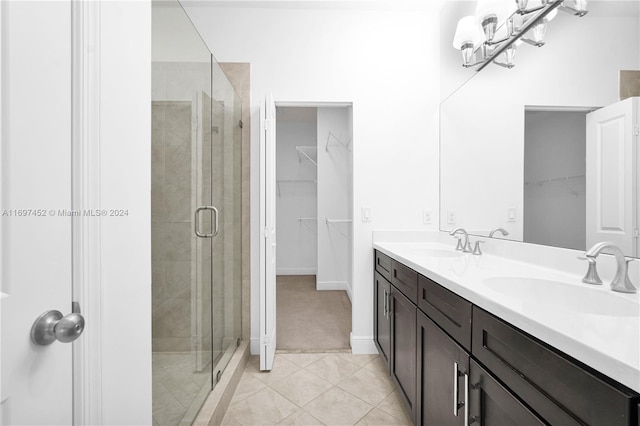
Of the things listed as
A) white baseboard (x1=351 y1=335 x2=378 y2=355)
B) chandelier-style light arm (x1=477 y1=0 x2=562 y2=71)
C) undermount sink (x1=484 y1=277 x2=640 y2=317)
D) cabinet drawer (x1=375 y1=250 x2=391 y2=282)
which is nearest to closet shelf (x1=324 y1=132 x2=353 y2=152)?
cabinet drawer (x1=375 y1=250 x2=391 y2=282)

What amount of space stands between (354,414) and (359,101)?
6.90ft

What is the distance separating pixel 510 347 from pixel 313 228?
13.1ft

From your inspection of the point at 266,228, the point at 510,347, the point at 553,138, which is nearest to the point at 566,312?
the point at 510,347

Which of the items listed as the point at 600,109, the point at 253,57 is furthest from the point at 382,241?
the point at 253,57

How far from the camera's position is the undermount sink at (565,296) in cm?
86

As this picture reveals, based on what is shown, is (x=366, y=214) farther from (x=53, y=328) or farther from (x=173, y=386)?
(x=53, y=328)

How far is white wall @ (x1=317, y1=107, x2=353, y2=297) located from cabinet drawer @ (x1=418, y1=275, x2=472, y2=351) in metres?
2.52

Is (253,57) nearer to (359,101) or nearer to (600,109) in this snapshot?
(359,101)

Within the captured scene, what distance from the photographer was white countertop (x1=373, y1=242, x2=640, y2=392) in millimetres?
533

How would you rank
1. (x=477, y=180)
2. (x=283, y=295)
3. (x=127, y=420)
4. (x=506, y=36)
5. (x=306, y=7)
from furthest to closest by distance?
(x=283, y=295) < (x=306, y=7) < (x=477, y=180) < (x=506, y=36) < (x=127, y=420)

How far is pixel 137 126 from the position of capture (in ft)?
2.63

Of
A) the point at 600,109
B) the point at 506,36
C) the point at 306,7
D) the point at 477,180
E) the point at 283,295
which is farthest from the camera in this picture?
the point at 283,295

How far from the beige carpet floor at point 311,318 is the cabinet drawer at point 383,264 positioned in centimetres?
73

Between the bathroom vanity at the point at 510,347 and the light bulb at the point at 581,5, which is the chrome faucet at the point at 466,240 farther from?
the light bulb at the point at 581,5
